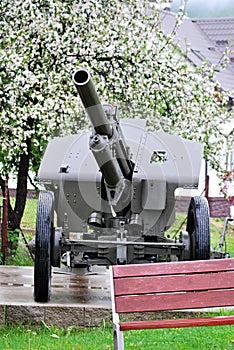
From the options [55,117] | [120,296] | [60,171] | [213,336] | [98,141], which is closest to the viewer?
[120,296]

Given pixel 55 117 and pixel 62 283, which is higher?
pixel 55 117

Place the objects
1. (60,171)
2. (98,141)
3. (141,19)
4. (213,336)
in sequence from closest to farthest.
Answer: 1. (213,336)
2. (98,141)
3. (60,171)
4. (141,19)

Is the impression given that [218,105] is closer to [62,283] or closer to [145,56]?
[145,56]

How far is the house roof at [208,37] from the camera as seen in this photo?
26.1 m

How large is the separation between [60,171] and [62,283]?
120 centimetres

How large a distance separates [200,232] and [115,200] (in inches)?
34.3

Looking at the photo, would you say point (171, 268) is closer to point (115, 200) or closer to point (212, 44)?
point (115, 200)

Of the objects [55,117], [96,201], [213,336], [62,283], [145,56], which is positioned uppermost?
[145,56]

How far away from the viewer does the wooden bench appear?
5.89m

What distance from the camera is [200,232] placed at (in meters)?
8.30

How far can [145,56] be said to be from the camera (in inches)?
445

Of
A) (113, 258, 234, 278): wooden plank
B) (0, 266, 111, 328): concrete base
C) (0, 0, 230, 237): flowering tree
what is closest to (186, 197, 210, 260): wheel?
(0, 266, 111, 328): concrete base

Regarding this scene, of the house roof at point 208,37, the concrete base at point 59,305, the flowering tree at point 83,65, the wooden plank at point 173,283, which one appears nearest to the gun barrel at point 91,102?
the concrete base at point 59,305

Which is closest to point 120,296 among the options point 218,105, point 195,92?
point 195,92
